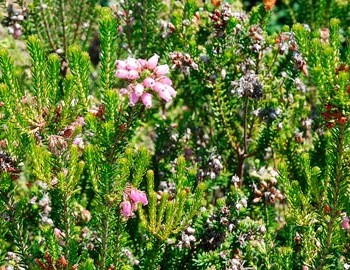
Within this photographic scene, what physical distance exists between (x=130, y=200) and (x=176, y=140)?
4.93ft

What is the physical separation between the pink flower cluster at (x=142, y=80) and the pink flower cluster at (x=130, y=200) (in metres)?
0.39

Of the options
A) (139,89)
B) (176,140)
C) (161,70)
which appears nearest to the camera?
(139,89)

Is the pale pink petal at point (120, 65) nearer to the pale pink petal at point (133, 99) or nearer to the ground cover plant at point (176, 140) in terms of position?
the ground cover plant at point (176, 140)

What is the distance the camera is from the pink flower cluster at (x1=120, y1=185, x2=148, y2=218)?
245 centimetres

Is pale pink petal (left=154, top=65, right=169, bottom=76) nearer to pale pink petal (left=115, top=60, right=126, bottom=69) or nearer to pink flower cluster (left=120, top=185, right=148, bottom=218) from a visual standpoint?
pale pink petal (left=115, top=60, right=126, bottom=69)

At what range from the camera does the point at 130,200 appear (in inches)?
97.9

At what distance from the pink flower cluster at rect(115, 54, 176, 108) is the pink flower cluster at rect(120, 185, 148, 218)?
1.29ft

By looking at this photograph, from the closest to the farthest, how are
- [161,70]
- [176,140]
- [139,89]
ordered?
[139,89] < [161,70] < [176,140]

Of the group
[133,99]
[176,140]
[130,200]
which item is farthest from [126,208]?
[176,140]

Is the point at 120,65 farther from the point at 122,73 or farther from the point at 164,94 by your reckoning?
the point at 164,94

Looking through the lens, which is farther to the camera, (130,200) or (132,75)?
(130,200)

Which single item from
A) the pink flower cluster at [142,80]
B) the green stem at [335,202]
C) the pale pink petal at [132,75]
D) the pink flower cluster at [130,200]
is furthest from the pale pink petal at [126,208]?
the green stem at [335,202]

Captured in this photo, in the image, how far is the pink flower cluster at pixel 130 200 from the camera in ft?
8.03

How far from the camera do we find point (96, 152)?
7.86 feet
